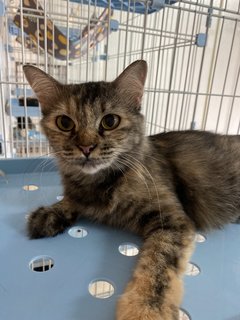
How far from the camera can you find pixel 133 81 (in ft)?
2.65

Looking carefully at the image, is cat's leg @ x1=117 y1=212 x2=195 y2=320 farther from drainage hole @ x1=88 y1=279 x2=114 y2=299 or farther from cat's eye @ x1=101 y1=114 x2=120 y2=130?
cat's eye @ x1=101 y1=114 x2=120 y2=130

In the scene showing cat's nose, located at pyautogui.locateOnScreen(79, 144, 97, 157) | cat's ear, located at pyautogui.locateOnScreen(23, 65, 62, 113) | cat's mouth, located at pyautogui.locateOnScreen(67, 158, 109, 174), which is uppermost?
cat's ear, located at pyautogui.locateOnScreen(23, 65, 62, 113)

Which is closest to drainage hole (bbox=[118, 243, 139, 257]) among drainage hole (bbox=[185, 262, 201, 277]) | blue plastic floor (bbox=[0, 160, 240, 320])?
blue plastic floor (bbox=[0, 160, 240, 320])

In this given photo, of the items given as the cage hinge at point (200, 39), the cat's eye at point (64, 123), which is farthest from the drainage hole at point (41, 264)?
the cage hinge at point (200, 39)

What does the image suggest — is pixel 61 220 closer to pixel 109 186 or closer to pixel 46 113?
pixel 109 186

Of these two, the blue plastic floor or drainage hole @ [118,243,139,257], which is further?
drainage hole @ [118,243,139,257]

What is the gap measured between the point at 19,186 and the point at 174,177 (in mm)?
600

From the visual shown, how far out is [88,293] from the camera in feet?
1.72

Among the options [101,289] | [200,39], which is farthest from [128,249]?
[200,39]

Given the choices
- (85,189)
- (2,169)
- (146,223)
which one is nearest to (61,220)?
(85,189)

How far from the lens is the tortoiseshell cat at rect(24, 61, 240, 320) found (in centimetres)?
68

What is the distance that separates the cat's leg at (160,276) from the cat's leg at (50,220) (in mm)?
250

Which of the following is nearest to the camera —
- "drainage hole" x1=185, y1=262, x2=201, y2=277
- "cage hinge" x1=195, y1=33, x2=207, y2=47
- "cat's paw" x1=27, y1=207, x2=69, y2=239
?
"drainage hole" x1=185, y1=262, x2=201, y2=277

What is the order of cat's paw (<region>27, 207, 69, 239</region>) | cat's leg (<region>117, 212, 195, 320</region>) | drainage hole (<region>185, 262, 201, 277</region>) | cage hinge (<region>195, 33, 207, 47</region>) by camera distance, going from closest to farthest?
cat's leg (<region>117, 212, 195, 320</region>) → drainage hole (<region>185, 262, 201, 277</region>) → cat's paw (<region>27, 207, 69, 239</region>) → cage hinge (<region>195, 33, 207, 47</region>)
